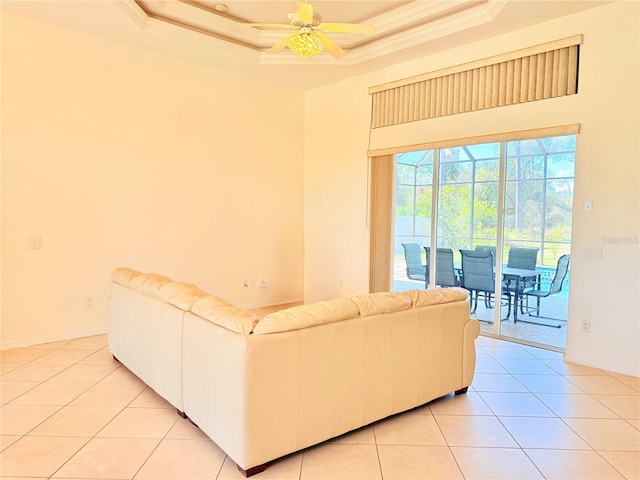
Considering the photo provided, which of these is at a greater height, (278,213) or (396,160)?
(396,160)

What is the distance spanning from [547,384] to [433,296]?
4.58 ft

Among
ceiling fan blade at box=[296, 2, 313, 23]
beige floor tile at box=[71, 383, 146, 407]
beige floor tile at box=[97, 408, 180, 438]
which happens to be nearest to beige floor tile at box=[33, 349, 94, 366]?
beige floor tile at box=[71, 383, 146, 407]

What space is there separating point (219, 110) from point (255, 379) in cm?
418

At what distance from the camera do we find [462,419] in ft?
8.85

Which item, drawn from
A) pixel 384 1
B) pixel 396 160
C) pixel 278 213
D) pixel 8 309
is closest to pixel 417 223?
pixel 396 160

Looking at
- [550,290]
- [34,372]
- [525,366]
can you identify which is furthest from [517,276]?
[34,372]

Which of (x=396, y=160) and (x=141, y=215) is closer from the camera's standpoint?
(x=141, y=215)

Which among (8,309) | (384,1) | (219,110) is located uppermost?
(384,1)

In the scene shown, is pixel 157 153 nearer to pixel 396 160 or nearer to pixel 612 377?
pixel 396 160

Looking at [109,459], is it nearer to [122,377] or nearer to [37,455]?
[37,455]

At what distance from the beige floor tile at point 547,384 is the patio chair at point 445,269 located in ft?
5.33

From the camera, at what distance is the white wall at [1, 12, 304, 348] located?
395 centimetres

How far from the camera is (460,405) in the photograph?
290 centimetres

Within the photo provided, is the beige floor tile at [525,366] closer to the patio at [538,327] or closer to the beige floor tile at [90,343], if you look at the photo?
the patio at [538,327]
